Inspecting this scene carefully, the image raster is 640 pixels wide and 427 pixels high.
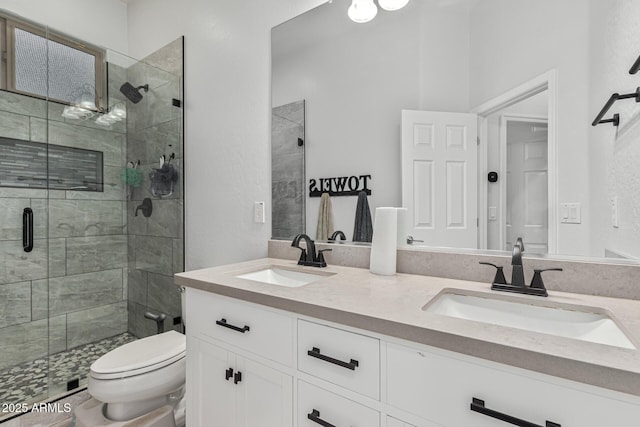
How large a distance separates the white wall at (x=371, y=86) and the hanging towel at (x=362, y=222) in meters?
0.03

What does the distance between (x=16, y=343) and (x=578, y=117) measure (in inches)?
128

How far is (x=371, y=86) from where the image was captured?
1417 millimetres

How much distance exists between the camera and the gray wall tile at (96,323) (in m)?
2.21

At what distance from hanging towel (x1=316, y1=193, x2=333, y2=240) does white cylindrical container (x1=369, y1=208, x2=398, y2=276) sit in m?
0.37

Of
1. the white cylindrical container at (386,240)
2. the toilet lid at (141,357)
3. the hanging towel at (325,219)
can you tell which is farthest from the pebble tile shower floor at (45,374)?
the white cylindrical container at (386,240)

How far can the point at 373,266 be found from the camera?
1.27m

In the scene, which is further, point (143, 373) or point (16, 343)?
point (16, 343)

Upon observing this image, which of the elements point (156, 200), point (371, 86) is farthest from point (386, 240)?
point (156, 200)

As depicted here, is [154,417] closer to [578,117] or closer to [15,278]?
[15,278]

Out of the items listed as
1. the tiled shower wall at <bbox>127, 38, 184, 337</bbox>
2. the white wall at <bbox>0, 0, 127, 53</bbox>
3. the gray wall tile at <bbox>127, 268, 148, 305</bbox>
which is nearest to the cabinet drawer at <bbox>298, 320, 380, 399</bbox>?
the tiled shower wall at <bbox>127, 38, 184, 337</bbox>

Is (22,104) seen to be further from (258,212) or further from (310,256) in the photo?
(310,256)

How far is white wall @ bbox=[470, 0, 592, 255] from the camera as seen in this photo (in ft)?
3.22

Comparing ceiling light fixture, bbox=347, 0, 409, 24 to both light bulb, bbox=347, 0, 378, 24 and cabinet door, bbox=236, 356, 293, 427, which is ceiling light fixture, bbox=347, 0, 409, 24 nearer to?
light bulb, bbox=347, 0, 378, 24

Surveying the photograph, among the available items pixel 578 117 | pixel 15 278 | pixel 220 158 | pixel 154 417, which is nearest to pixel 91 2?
pixel 220 158
